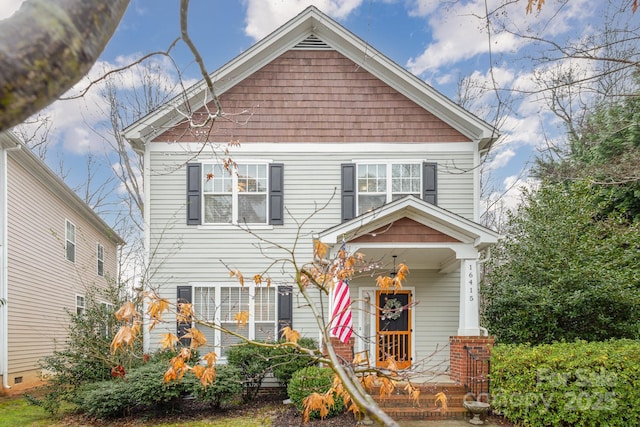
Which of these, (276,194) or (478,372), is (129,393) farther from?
(478,372)

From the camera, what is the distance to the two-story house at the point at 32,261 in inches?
432

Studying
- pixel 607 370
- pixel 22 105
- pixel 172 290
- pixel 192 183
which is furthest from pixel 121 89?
pixel 22 105

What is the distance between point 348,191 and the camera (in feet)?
34.7

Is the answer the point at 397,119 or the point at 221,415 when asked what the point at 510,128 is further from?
the point at 221,415

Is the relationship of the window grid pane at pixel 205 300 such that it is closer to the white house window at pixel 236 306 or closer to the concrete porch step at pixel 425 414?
the white house window at pixel 236 306

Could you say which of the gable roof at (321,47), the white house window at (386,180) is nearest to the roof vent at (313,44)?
the gable roof at (321,47)

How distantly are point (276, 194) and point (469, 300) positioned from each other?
15.4ft

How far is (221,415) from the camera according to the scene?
850cm

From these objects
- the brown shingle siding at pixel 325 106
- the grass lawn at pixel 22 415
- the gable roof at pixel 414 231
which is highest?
the brown shingle siding at pixel 325 106

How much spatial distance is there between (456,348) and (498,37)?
222 inches

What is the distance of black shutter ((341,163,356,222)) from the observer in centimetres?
1052

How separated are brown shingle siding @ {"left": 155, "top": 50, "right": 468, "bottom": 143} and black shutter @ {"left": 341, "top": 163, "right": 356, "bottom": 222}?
2.31ft

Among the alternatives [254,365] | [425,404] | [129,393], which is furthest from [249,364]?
[425,404]

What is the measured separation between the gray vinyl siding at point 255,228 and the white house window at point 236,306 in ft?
0.89
